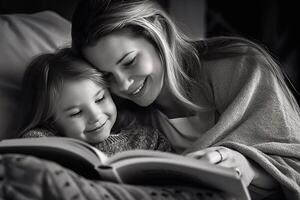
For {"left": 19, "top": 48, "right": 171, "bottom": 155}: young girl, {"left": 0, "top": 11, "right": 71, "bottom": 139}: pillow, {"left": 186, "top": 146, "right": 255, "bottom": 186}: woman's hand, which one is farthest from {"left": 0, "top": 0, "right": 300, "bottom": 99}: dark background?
{"left": 186, "top": 146, "right": 255, "bottom": 186}: woman's hand

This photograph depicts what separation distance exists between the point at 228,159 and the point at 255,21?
1459mm

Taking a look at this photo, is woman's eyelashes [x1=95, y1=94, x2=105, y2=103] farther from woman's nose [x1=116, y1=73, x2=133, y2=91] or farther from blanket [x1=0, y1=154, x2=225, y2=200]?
blanket [x1=0, y1=154, x2=225, y2=200]

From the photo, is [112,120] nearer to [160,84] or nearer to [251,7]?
[160,84]

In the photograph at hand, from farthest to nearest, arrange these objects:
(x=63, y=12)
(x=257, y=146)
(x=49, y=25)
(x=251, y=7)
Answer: (x=251, y=7) → (x=63, y=12) → (x=49, y=25) → (x=257, y=146)

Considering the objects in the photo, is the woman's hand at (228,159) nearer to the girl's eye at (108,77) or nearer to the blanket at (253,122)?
the blanket at (253,122)

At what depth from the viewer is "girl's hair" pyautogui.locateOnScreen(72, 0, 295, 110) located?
129 cm

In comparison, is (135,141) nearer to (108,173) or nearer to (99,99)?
(99,99)

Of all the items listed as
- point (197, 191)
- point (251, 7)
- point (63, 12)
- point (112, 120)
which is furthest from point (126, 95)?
point (251, 7)

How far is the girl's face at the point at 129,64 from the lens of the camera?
1.27 metres

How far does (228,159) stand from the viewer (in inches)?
41.9

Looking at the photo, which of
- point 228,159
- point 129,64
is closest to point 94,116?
point 129,64

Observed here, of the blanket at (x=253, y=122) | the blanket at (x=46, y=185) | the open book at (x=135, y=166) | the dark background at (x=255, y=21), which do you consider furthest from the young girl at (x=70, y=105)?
the dark background at (x=255, y=21)

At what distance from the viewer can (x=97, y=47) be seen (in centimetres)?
129

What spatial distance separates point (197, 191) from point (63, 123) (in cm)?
51
